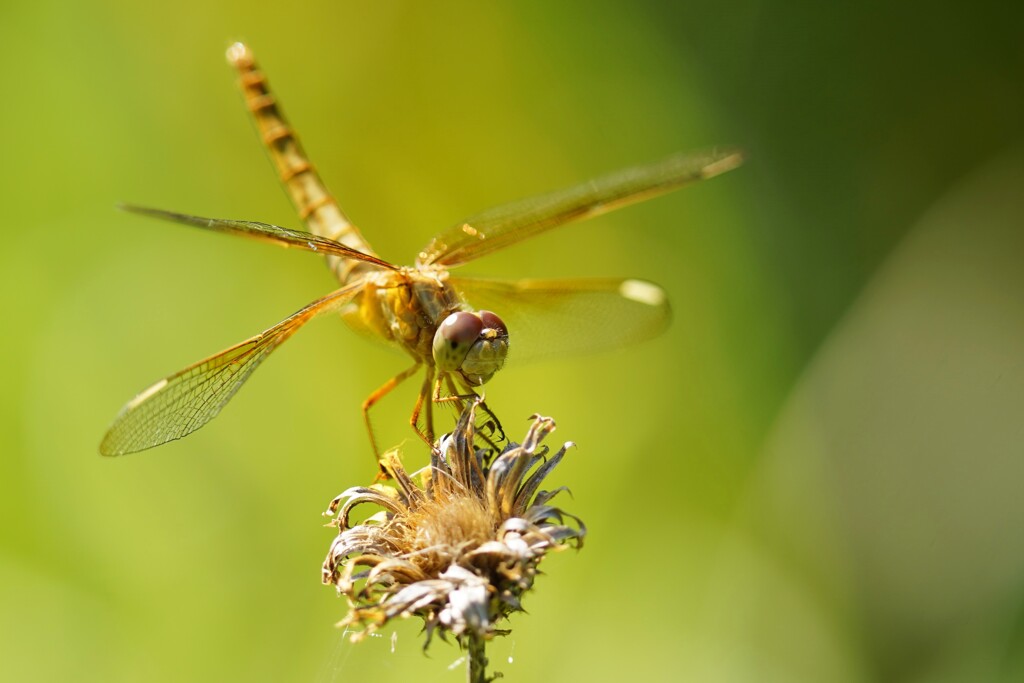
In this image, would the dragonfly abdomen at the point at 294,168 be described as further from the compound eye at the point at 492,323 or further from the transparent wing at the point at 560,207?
the compound eye at the point at 492,323

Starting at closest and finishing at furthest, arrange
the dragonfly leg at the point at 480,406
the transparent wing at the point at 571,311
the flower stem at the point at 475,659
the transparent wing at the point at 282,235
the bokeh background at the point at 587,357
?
the flower stem at the point at 475,659
the dragonfly leg at the point at 480,406
the transparent wing at the point at 282,235
the transparent wing at the point at 571,311
the bokeh background at the point at 587,357

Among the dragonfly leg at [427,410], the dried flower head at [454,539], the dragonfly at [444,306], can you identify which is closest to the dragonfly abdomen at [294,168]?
the dragonfly at [444,306]

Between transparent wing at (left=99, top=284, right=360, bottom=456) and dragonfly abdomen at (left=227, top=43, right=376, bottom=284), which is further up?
dragonfly abdomen at (left=227, top=43, right=376, bottom=284)

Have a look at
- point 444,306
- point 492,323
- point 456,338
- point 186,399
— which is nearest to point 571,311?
point 444,306

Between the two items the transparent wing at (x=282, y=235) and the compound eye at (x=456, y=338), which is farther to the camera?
the transparent wing at (x=282, y=235)

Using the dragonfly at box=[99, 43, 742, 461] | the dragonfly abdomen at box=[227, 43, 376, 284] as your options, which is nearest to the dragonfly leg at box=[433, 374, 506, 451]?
the dragonfly at box=[99, 43, 742, 461]

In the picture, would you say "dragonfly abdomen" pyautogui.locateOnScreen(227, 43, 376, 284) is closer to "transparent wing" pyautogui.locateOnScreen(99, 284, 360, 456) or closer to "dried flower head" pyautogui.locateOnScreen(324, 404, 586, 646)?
"transparent wing" pyautogui.locateOnScreen(99, 284, 360, 456)
